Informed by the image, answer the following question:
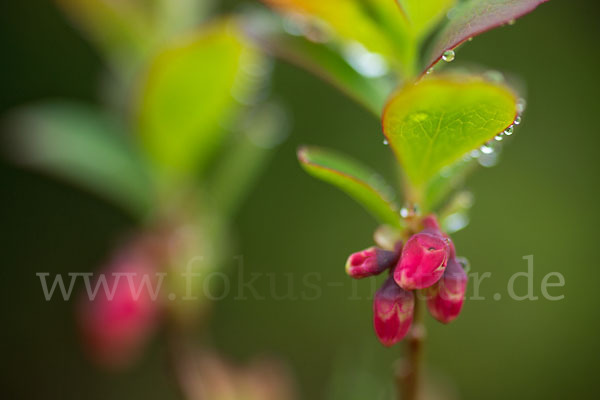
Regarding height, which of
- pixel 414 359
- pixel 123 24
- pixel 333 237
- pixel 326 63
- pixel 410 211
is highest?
pixel 333 237

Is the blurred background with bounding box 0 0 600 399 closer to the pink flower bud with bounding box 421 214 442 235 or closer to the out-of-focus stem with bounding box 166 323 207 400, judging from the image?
the out-of-focus stem with bounding box 166 323 207 400

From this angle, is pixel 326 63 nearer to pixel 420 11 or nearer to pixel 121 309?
pixel 420 11

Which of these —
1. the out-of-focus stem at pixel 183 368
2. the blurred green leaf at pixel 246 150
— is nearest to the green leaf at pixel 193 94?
the blurred green leaf at pixel 246 150

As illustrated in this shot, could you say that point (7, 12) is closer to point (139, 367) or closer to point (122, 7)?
point (139, 367)

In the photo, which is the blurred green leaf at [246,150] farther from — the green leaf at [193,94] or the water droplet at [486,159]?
the water droplet at [486,159]

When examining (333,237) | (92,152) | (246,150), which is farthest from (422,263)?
(333,237)

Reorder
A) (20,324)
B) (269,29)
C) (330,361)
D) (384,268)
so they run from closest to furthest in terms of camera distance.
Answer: (384,268)
(269,29)
(330,361)
(20,324)

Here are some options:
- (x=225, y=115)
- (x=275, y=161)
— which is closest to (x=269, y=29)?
(x=225, y=115)
